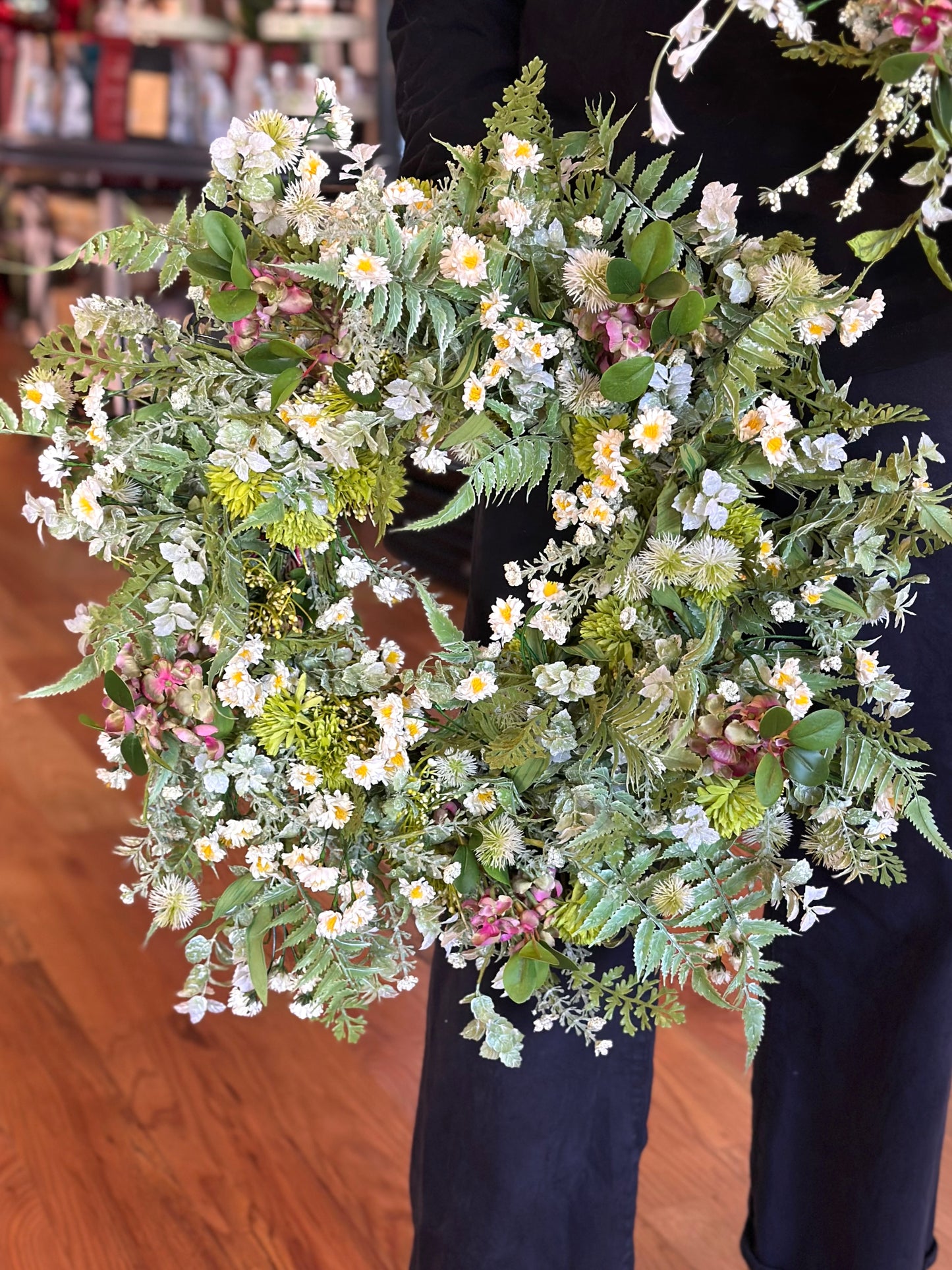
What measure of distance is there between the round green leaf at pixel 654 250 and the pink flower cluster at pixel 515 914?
359 millimetres

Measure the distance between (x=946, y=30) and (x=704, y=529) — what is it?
0.25 meters

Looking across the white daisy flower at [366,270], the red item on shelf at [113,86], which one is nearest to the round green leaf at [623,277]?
the white daisy flower at [366,270]

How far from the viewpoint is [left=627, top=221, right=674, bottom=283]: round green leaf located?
0.62 metres

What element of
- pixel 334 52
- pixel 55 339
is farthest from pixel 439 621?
pixel 334 52

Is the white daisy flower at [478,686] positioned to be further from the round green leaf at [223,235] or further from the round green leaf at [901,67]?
the round green leaf at [901,67]

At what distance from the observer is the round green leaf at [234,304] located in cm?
67

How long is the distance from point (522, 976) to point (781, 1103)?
297 mm

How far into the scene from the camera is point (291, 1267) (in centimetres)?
111

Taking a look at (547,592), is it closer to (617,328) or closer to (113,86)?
(617,328)

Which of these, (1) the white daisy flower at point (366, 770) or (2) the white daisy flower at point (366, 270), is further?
(1) the white daisy flower at point (366, 770)

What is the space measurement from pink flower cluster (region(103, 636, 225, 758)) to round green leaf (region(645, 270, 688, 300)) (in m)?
0.34

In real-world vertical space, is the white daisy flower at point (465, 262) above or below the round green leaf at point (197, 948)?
above

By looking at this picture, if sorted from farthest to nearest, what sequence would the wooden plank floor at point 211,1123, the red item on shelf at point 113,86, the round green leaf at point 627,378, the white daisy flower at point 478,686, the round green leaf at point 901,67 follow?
1. the red item on shelf at point 113,86
2. the wooden plank floor at point 211,1123
3. the white daisy flower at point 478,686
4. the round green leaf at point 627,378
5. the round green leaf at point 901,67

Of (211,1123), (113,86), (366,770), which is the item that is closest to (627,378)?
(366,770)
